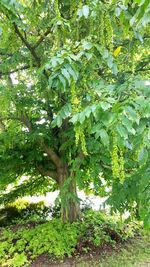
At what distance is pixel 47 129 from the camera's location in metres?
3.98

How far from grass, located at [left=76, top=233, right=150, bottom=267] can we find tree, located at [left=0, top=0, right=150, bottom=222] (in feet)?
2.88

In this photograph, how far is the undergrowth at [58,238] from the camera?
388cm

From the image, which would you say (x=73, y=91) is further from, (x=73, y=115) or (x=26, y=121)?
(x=26, y=121)

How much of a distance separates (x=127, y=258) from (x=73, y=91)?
2924 millimetres

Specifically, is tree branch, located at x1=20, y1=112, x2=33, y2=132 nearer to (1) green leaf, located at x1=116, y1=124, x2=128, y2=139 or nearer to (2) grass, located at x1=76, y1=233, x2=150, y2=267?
(2) grass, located at x1=76, y1=233, x2=150, y2=267

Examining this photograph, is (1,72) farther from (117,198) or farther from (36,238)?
(36,238)

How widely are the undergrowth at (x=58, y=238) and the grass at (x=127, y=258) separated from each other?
21cm

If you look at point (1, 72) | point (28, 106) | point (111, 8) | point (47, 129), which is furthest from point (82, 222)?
point (111, 8)

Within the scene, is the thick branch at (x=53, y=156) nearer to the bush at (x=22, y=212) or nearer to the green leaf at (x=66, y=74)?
the bush at (x=22, y=212)

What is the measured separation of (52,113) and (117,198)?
1.53 metres

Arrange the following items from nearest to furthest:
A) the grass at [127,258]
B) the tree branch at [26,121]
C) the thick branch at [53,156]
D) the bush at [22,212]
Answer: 1. the grass at [127,258]
2. the tree branch at [26,121]
3. the thick branch at [53,156]
4. the bush at [22,212]

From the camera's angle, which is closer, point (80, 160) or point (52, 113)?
point (80, 160)

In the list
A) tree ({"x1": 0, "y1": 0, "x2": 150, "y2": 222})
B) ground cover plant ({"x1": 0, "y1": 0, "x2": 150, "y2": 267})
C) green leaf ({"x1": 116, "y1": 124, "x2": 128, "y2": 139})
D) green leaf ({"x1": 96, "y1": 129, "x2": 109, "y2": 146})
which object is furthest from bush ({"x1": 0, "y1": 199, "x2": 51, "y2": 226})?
green leaf ({"x1": 116, "y1": 124, "x2": 128, "y2": 139})

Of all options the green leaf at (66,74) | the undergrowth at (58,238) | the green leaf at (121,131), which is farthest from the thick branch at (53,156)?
the green leaf at (121,131)
